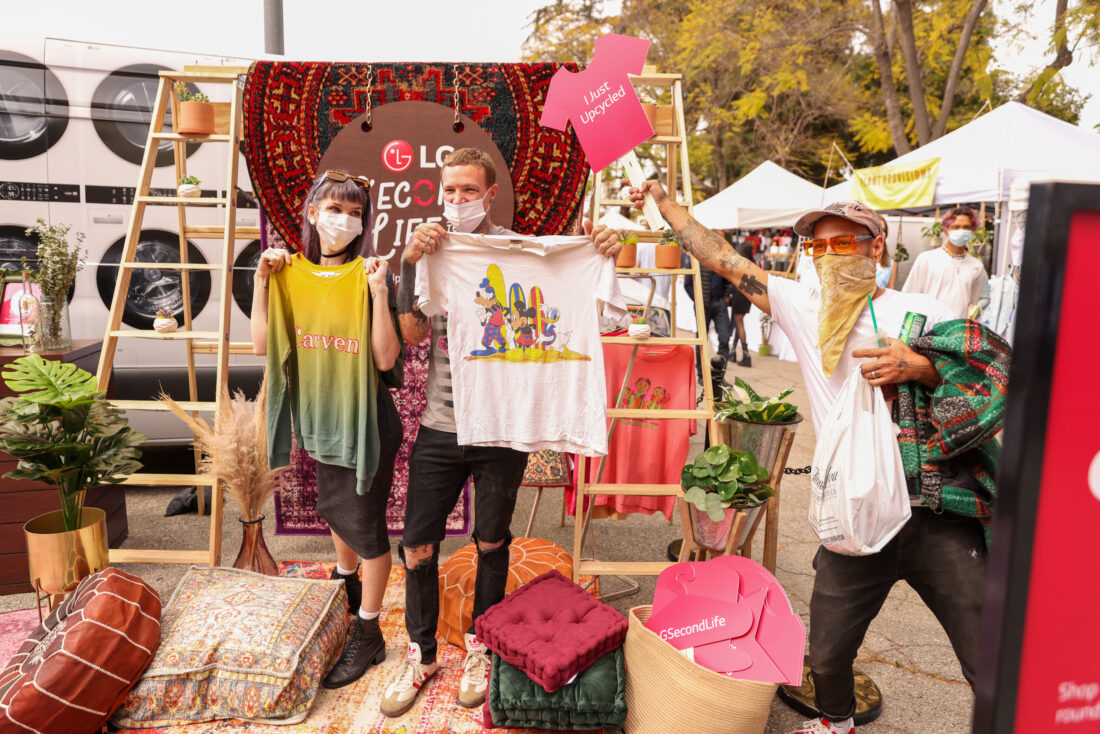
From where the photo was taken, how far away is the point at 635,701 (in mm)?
2463

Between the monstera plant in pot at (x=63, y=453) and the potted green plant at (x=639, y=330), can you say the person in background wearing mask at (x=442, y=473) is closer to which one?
the potted green plant at (x=639, y=330)

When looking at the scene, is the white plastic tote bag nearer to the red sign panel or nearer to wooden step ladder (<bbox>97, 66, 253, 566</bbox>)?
the red sign panel

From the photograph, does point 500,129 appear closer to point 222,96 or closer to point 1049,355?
point 222,96

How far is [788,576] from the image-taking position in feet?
12.8

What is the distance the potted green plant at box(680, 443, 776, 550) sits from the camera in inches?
106

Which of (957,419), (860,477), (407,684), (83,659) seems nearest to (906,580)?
(860,477)

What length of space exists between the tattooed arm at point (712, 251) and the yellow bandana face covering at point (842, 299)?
28 cm

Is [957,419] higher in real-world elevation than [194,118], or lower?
lower

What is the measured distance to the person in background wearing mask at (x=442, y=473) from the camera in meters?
2.54

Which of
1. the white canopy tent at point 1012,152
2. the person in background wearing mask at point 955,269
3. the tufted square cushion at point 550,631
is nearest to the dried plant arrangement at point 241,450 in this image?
the tufted square cushion at point 550,631

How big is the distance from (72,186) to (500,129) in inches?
123

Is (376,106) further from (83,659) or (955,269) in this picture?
(955,269)

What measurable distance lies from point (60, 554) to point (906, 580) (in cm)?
318

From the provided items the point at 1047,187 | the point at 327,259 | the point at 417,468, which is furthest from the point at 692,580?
the point at 1047,187
